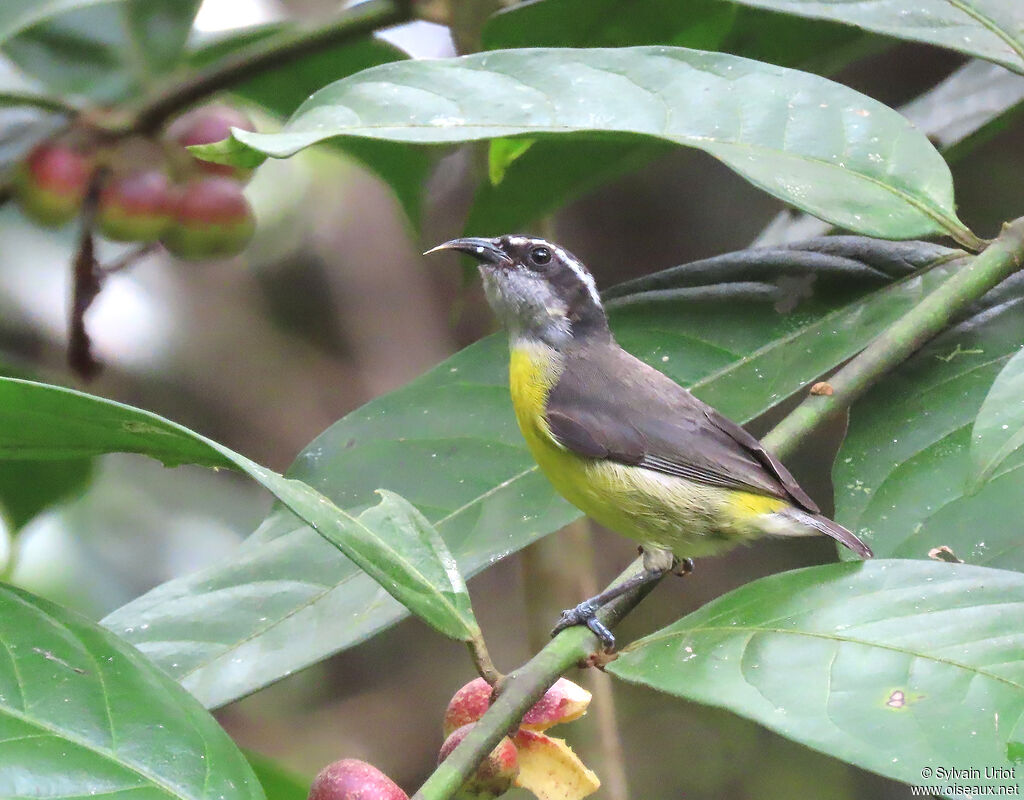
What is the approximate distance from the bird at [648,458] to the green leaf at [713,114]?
1.44 feet

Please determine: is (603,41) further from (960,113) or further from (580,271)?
(960,113)

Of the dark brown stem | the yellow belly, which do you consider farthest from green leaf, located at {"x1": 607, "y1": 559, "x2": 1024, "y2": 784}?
the dark brown stem

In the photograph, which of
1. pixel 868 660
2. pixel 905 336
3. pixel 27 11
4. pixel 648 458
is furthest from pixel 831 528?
pixel 27 11

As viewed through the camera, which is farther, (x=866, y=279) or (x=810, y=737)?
(x=866, y=279)

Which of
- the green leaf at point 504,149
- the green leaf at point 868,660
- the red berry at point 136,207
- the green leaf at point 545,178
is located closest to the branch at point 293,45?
the red berry at point 136,207

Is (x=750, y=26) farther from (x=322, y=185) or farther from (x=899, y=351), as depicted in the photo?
(x=322, y=185)

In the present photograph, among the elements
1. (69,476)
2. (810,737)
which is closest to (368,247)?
(69,476)

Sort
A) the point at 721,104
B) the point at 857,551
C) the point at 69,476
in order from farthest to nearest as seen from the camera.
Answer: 1. the point at 69,476
2. the point at 721,104
3. the point at 857,551

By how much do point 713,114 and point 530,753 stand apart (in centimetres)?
102

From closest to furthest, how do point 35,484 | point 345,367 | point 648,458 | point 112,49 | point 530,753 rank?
point 530,753 < point 648,458 < point 35,484 < point 112,49 < point 345,367

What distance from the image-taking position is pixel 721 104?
1875 mm

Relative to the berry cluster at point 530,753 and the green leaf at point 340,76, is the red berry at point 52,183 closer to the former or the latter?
the green leaf at point 340,76

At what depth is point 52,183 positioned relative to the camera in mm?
2623

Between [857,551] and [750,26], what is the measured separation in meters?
1.40
